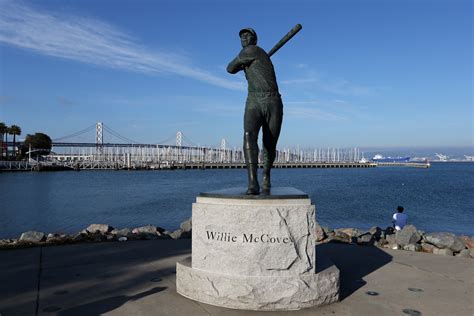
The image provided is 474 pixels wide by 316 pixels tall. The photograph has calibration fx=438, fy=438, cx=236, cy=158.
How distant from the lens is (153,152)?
153 metres

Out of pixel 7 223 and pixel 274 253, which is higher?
pixel 274 253

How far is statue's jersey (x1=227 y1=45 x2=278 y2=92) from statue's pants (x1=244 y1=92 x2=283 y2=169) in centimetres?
9

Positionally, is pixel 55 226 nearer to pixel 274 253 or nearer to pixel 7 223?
pixel 7 223

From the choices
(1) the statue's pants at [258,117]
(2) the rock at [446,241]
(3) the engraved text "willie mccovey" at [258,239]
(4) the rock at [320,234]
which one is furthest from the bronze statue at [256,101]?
(2) the rock at [446,241]

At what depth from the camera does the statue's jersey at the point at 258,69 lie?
17.7ft

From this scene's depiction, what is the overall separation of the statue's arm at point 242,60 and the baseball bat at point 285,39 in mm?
414

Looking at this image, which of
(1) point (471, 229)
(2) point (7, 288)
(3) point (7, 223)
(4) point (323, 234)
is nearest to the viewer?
(2) point (7, 288)

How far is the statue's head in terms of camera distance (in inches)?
222

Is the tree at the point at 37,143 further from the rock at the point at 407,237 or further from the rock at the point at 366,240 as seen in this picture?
the rock at the point at 407,237

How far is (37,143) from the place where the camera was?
4350 inches

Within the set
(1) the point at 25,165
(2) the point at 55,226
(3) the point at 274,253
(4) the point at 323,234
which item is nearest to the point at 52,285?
(3) the point at 274,253

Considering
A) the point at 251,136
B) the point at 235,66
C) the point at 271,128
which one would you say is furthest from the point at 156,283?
→ the point at 235,66

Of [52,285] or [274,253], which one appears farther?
[52,285]

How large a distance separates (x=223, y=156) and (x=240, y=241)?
6087 inches
